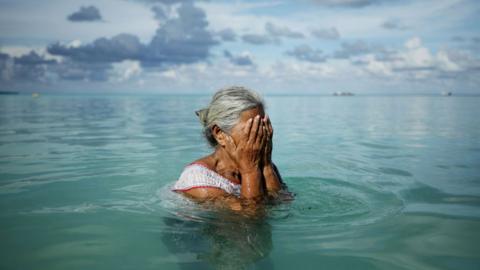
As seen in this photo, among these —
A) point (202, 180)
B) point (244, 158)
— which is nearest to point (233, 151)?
point (244, 158)

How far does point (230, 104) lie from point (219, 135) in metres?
0.43

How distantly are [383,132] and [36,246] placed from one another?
46.8 ft

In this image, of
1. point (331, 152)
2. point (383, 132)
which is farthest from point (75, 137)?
point (383, 132)

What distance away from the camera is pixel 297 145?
11906mm

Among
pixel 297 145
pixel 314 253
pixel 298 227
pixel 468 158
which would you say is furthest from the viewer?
pixel 297 145

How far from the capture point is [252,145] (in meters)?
4.11

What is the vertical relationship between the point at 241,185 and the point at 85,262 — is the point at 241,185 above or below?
above

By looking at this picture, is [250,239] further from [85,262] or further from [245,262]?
[85,262]

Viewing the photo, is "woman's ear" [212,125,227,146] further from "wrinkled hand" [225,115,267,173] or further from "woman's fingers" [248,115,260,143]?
"woman's fingers" [248,115,260,143]

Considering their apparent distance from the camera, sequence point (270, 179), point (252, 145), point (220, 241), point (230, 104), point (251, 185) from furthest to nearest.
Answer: point (270, 179) < point (251, 185) < point (252, 145) < point (230, 104) < point (220, 241)

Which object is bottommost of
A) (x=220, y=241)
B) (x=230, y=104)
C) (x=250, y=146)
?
(x=220, y=241)

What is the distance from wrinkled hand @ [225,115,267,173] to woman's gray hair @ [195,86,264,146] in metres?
0.15

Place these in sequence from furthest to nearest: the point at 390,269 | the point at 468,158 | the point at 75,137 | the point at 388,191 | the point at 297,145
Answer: the point at 75,137, the point at 297,145, the point at 468,158, the point at 388,191, the point at 390,269

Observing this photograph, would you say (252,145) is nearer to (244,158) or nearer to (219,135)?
(244,158)
